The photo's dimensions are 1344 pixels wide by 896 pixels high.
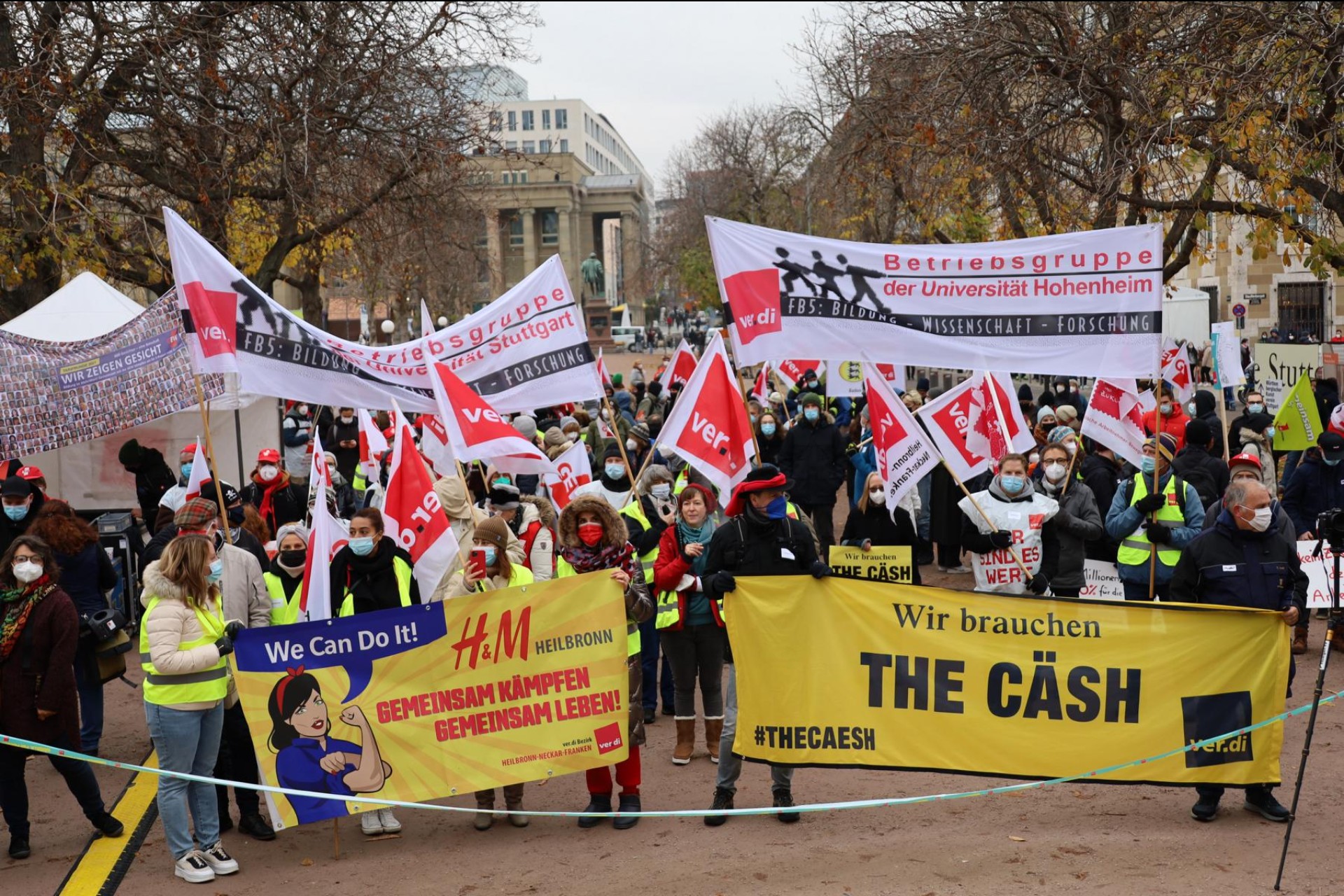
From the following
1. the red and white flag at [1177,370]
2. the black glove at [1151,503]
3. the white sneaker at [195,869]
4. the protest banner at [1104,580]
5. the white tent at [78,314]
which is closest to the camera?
the white sneaker at [195,869]

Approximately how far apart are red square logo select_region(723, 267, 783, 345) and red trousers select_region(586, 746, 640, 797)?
2738mm

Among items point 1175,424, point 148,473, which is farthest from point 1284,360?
point 148,473

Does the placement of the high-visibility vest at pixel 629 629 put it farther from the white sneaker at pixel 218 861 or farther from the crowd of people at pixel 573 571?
the white sneaker at pixel 218 861

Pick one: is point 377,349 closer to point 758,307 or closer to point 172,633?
point 758,307

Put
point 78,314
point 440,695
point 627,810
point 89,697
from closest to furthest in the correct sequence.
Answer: point 440,695 → point 627,810 → point 89,697 → point 78,314

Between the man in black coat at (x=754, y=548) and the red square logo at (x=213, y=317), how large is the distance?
3228 mm

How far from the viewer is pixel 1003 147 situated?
16609 millimetres

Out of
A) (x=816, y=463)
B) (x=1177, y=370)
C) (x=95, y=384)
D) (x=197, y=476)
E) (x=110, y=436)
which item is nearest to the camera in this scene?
(x=197, y=476)

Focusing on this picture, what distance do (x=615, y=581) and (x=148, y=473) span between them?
24.9 ft

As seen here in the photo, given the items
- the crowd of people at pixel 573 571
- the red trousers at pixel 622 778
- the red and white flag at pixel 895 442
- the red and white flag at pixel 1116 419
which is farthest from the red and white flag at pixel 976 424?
the red trousers at pixel 622 778

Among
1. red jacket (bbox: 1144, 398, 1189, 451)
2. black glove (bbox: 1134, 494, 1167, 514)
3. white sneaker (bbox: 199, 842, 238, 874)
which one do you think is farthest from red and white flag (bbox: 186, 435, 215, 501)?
red jacket (bbox: 1144, 398, 1189, 451)

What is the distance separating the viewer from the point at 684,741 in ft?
25.8

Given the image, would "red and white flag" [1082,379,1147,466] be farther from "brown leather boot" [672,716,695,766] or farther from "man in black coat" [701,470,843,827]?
"brown leather boot" [672,716,695,766]

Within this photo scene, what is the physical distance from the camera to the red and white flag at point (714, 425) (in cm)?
855
